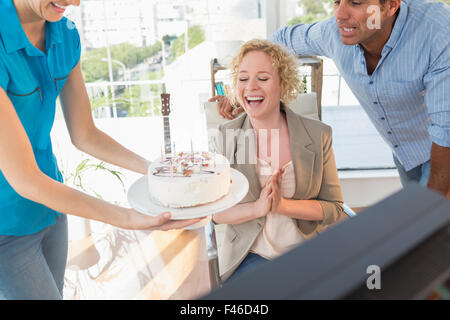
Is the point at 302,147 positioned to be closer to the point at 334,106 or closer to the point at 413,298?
the point at 413,298

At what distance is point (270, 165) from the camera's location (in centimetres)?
169

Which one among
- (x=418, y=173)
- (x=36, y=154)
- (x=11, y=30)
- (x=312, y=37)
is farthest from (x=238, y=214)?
(x=312, y=37)

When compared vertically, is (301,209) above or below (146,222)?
below

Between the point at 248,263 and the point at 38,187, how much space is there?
884 mm

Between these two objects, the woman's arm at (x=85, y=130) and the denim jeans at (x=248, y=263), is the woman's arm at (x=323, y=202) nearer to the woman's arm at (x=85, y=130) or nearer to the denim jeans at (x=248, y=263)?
the denim jeans at (x=248, y=263)

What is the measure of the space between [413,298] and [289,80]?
1500 millimetres

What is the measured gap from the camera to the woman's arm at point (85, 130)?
4.56 ft

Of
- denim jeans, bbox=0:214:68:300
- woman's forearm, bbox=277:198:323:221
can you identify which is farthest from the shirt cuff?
denim jeans, bbox=0:214:68:300

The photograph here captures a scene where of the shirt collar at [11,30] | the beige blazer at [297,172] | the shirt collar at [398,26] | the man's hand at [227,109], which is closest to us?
the shirt collar at [11,30]

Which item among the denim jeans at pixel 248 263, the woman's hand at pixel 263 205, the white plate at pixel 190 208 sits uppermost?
the white plate at pixel 190 208

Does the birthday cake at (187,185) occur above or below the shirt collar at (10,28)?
below

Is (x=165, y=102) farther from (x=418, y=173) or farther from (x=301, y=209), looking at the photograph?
(x=418, y=173)

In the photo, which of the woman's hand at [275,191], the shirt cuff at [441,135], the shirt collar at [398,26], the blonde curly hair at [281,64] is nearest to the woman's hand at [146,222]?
the woman's hand at [275,191]

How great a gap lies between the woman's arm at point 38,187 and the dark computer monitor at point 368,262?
828 millimetres
